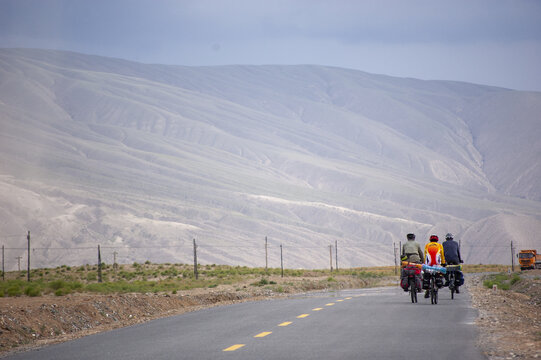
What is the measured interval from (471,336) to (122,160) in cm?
17080

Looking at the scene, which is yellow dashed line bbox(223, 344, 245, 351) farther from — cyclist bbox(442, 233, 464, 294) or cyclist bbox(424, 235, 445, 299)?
cyclist bbox(442, 233, 464, 294)

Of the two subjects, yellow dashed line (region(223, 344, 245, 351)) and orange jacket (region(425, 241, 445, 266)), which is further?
orange jacket (region(425, 241, 445, 266))

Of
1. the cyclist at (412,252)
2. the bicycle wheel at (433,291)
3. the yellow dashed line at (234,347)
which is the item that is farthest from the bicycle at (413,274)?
the yellow dashed line at (234,347)

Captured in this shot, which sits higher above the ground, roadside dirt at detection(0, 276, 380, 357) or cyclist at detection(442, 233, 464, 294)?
cyclist at detection(442, 233, 464, 294)

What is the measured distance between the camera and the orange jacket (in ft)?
71.3

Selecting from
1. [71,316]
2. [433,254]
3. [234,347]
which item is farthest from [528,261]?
[234,347]

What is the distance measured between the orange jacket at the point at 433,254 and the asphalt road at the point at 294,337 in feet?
6.93

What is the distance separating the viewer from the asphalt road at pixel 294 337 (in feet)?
37.3

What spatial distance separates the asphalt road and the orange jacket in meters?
2.11

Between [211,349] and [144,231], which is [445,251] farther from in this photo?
[144,231]

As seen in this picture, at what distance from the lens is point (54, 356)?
12.4 m

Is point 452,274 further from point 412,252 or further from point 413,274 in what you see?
point 412,252

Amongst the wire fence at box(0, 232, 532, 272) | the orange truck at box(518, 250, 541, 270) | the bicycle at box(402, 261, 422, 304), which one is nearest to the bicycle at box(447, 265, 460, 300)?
the bicycle at box(402, 261, 422, 304)

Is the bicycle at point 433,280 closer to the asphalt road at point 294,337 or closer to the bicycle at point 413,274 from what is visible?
the bicycle at point 413,274
